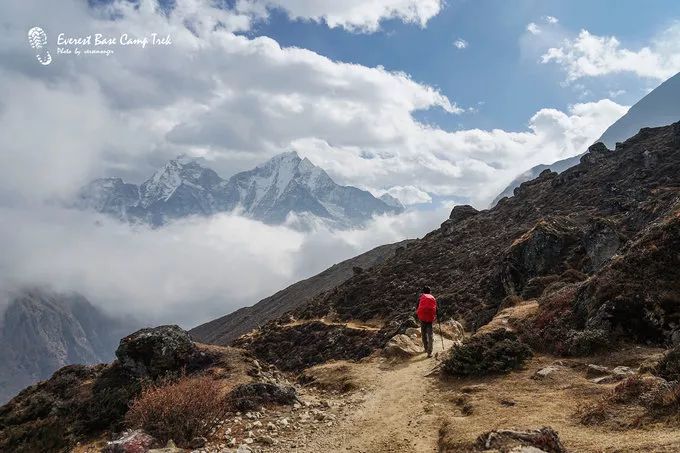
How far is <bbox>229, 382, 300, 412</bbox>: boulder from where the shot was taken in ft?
47.3

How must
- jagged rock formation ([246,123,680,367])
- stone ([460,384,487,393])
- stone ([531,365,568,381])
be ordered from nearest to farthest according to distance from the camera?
stone ([531,365,568,381]), stone ([460,384,487,393]), jagged rock formation ([246,123,680,367])

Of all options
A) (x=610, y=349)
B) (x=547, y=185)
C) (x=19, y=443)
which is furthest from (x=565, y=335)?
(x=547, y=185)

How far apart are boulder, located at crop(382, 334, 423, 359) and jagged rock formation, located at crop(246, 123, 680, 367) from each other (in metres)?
3.33

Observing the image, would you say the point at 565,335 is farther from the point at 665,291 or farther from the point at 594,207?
the point at 594,207

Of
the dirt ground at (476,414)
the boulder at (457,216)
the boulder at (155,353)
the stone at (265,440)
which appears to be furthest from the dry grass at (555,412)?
the boulder at (457,216)

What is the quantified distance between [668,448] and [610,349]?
846 cm

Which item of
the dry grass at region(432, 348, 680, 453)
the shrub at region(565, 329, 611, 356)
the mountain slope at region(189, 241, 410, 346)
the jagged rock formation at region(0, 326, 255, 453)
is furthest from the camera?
the mountain slope at region(189, 241, 410, 346)

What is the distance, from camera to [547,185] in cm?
7244

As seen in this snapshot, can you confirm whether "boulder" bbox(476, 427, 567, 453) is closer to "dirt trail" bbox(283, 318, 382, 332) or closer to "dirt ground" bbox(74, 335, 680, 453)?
"dirt ground" bbox(74, 335, 680, 453)

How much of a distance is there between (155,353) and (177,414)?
8917mm

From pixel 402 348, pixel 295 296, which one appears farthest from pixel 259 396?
pixel 295 296

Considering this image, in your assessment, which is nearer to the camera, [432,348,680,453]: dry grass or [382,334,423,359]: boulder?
[432,348,680,453]: dry grass

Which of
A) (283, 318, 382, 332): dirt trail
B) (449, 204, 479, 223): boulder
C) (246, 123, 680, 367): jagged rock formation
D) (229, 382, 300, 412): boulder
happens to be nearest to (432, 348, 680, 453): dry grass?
(246, 123, 680, 367): jagged rock formation

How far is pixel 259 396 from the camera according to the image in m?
15.0
